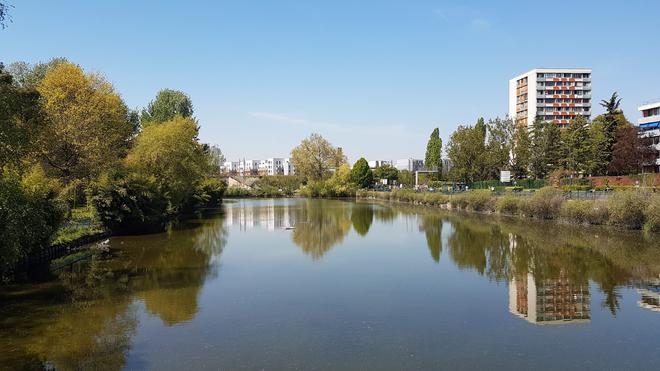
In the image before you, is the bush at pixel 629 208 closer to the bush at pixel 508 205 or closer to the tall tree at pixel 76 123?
the bush at pixel 508 205

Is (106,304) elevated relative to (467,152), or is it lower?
lower

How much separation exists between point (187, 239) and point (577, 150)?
4754cm

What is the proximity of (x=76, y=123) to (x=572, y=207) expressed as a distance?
35.7m

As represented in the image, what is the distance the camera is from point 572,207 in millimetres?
36469

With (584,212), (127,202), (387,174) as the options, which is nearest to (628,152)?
(584,212)

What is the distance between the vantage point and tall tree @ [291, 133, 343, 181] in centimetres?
→ 10400

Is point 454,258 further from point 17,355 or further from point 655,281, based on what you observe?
point 17,355

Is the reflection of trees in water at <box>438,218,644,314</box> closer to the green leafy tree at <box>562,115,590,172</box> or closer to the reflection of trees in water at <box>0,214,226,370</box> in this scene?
the reflection of trees in water at <box>0,214,226,370</box>

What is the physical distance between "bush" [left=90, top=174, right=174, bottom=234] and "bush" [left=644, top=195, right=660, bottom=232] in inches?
1271

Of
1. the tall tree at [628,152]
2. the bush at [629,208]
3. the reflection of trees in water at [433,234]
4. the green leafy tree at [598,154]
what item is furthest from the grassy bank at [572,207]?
the tall tree at [628,152]

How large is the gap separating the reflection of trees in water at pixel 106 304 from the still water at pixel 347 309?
0.20 ft

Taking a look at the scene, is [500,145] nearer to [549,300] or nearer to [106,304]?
[549,300]

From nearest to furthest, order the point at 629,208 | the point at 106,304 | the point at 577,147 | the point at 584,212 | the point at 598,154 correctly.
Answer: the point at 106,304 < the point at 629,208 < the point at 584,212 < the point at 598,154 < the point at 577,147

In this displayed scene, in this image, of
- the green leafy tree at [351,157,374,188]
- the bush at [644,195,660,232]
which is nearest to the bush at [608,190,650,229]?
the bush at [644,195,660,232]
